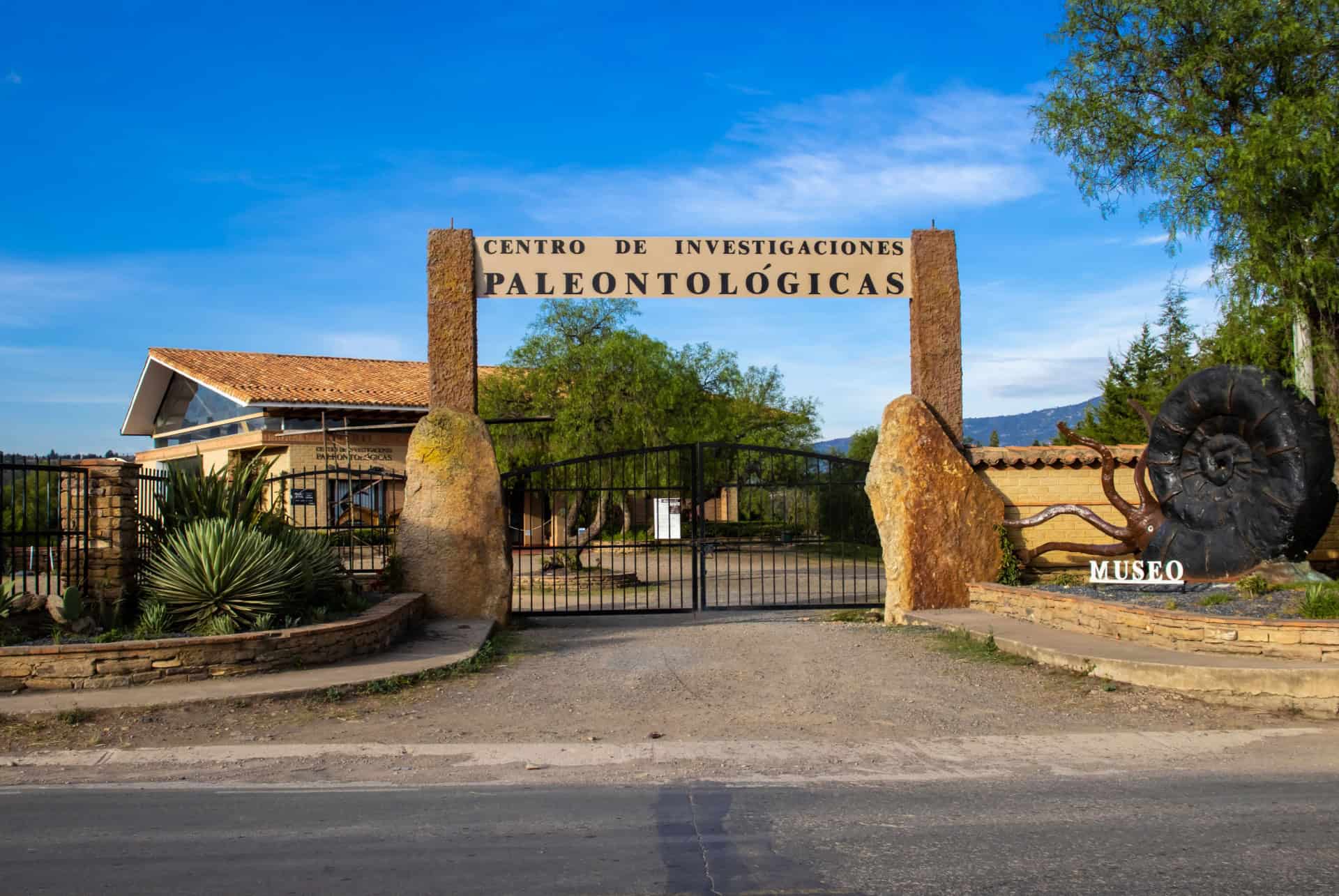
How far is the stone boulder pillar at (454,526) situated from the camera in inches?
509

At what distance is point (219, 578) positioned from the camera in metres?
10.1

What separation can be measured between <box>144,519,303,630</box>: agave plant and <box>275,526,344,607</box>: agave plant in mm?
360

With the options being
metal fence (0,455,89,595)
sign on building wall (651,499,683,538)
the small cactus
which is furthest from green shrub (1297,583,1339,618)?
metal fence (0,455,89,595)

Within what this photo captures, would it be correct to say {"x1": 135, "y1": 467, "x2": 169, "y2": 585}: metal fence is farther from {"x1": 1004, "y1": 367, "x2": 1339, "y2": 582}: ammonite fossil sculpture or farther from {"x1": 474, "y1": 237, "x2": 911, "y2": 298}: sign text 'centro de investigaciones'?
{"x1": 1004, "y1": 367, "x2": 1339, "y2": 582}: ammonite fossil sculpture

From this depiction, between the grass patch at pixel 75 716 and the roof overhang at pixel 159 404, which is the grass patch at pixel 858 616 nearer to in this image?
the grass patch at pixel 75 716

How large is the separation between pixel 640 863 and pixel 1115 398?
3017 cm

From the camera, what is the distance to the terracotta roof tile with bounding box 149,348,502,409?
3025cm

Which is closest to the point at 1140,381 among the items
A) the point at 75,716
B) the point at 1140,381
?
the point at 1140,381

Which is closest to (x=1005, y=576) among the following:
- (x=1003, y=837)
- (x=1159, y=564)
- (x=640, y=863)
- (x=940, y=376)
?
(x=1159, y=564)

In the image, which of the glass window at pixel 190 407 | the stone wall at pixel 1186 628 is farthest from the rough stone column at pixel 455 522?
the glass window at pixel 190 407

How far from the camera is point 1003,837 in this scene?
5254mm

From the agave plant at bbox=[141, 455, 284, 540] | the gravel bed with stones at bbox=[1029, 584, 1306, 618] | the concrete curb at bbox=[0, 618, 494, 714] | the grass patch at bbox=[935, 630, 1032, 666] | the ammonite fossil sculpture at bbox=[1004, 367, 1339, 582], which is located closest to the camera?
the concrete curb at bbox=[0, 618, 494, 714]

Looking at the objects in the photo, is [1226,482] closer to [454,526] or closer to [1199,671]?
[1199,671]

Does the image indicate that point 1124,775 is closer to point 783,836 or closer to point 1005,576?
point 783,836
